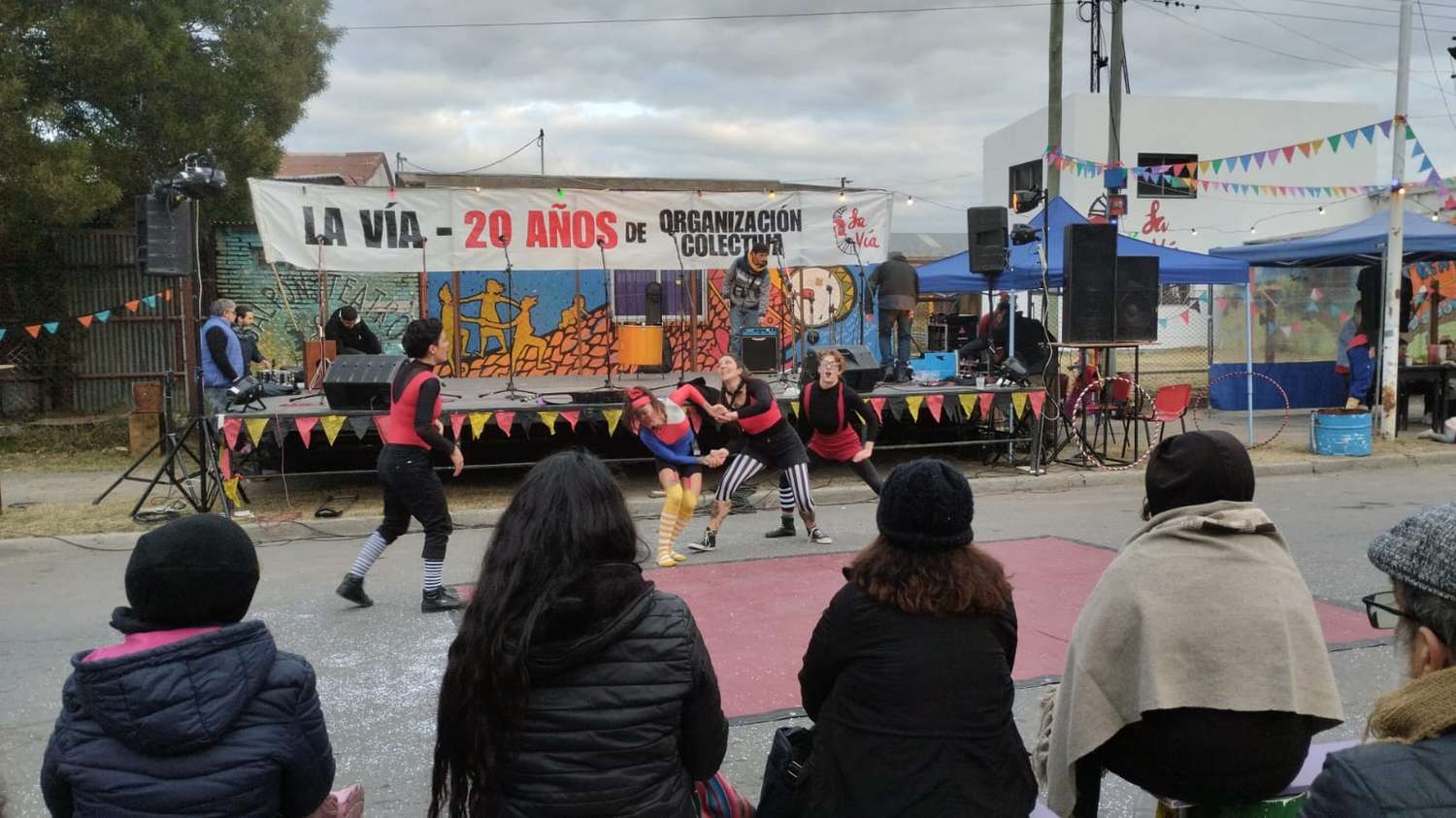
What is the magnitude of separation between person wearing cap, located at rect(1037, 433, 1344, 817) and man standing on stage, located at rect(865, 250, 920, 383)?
38.7ft

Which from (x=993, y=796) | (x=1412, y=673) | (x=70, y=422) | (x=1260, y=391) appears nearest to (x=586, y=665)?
(x=993, y=796)

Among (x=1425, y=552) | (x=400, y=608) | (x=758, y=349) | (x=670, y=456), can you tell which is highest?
(x=758, y=349)

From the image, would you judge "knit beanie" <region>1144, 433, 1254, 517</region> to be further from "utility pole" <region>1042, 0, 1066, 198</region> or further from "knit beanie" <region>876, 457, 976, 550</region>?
"utility pole" <region>1042, 0, 1066, 198</region>

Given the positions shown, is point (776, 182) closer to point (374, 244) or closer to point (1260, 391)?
point (1260, 391)

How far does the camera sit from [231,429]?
33.4 feet

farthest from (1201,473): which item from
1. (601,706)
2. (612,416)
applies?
(612,416)

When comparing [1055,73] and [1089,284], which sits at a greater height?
[1055,73]

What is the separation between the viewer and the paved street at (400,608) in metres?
4.55

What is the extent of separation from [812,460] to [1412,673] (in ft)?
39.6

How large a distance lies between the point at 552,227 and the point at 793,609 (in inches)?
318

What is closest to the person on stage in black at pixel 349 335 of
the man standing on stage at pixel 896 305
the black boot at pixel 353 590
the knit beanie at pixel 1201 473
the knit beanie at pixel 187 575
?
the man standing on stage at pixel 896 305

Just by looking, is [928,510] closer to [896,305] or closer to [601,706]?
[601,706]

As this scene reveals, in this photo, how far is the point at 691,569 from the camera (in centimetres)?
815

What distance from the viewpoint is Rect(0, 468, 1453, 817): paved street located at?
14.9ft
